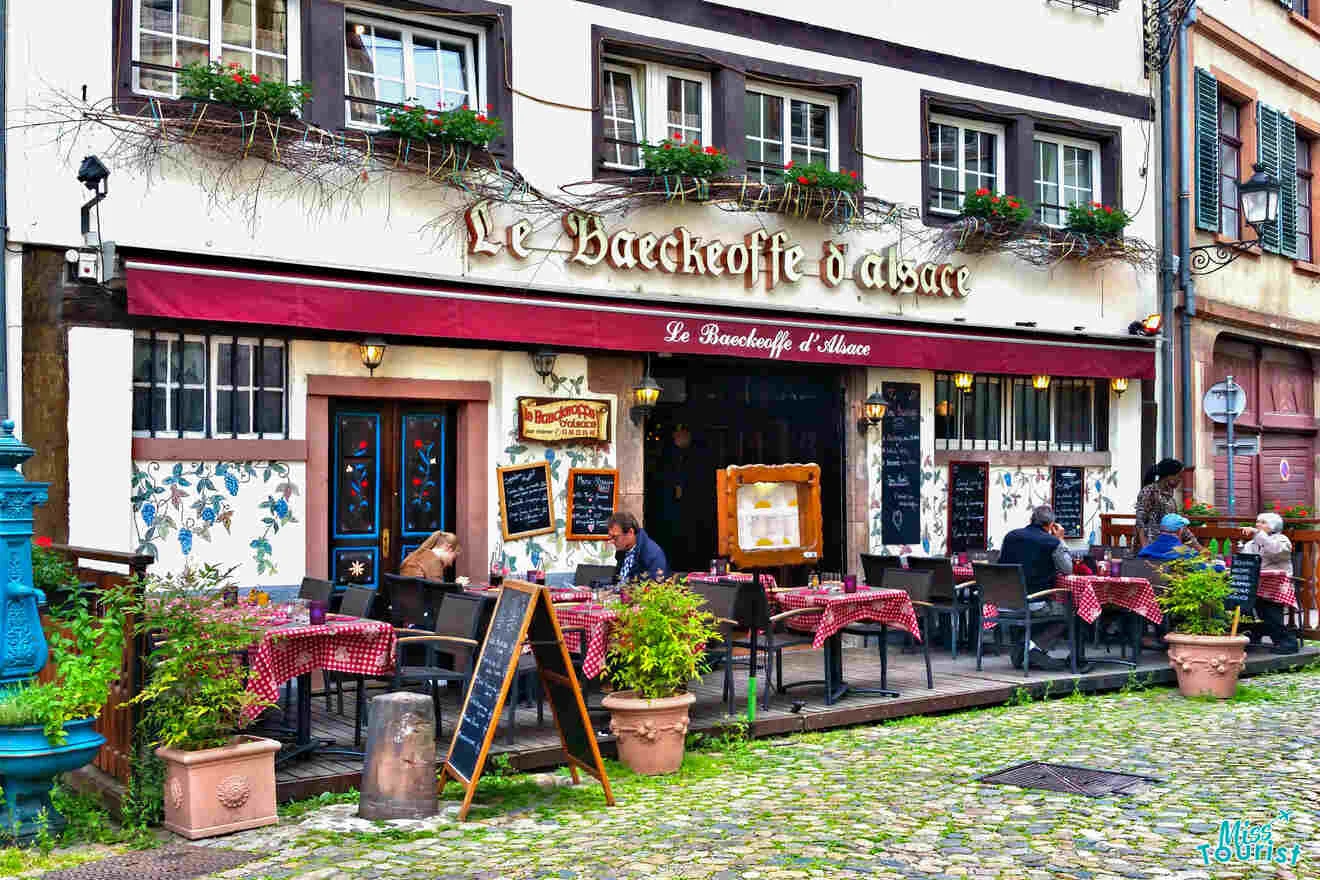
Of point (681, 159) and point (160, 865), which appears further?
point (681, 159)

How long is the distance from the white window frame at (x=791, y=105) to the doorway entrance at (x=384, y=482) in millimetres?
4425

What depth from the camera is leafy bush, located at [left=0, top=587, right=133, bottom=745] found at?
6.24m

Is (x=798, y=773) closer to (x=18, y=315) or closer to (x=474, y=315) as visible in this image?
(x=474, y=315)

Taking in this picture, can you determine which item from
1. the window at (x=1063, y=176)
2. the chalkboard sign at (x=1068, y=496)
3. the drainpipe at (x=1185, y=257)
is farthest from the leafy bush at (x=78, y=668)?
the drainpipe at (x=1185, y=257)

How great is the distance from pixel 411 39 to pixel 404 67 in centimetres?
27

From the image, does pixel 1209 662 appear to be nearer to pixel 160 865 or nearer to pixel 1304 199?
pixel 160 865

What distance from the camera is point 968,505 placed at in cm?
1534

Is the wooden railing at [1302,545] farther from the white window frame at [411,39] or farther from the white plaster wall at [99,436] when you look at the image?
the white plaster wall at [99,436]

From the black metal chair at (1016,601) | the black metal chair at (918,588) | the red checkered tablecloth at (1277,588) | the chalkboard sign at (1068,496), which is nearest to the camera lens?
the black metal chair at (918,588)

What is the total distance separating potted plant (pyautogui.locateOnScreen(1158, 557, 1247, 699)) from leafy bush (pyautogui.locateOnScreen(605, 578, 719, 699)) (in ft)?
15.8

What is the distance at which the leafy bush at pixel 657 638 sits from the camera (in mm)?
7809

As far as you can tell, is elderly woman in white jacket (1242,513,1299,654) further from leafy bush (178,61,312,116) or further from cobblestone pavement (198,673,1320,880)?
leafy bush (178,61,312,116)

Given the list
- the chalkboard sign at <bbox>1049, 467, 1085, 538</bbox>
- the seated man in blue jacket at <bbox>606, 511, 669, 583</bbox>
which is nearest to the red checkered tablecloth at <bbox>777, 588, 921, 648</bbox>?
the seated man in blue jacket at <bbox>606, 511, 669, 583</bbox>

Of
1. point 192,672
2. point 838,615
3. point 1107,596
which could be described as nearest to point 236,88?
point 192,672
